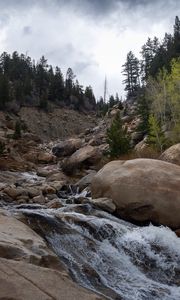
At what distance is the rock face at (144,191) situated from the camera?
1586 centimetres

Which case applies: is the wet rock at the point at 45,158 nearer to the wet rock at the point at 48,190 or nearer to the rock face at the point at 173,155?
the rock face at the point at 173,155

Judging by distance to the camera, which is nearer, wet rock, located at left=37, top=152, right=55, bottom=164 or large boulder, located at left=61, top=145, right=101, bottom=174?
large boulder, located at left=61, top=145, right=101, bottom=174

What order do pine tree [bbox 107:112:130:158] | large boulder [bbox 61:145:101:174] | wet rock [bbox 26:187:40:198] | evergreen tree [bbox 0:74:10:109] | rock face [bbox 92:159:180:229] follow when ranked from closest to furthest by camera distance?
rock face [bbox 92:159:180:229] < wet rock [bbox 26:187:40:198] < pine tree [bbox 107:112:130:158] < large boulder [bbox 61:145:101:174] < evergreen tree [bbox 0:74:10:109]

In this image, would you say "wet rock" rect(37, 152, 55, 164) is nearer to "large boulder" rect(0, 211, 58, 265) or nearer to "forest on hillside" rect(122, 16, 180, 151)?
"forest on hillside" rect(122, 16, 180, 151)

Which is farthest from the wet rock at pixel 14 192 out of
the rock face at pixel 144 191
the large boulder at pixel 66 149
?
the large boulder at pixel 66 149

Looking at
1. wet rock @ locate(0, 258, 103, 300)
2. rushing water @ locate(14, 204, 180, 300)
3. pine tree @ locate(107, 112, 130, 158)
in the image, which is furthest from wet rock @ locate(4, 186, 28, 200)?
wet rock @ locate(0, 258, 103, 300)

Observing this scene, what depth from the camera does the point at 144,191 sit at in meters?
16.2

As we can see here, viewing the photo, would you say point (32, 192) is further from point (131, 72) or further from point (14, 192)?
point (131, 72)

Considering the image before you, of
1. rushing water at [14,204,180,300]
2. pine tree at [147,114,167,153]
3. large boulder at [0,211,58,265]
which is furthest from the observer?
pine tree at [147,114,167,153]

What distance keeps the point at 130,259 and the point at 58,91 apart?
3326 inches

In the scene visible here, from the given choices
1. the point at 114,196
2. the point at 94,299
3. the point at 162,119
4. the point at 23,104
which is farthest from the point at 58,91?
the point at 94,299

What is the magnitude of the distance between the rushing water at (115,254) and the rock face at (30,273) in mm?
1211

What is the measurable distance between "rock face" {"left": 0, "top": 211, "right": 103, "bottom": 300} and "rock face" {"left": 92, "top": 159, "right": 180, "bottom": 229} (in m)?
7.09

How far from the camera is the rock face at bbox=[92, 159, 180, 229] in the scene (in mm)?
15859
